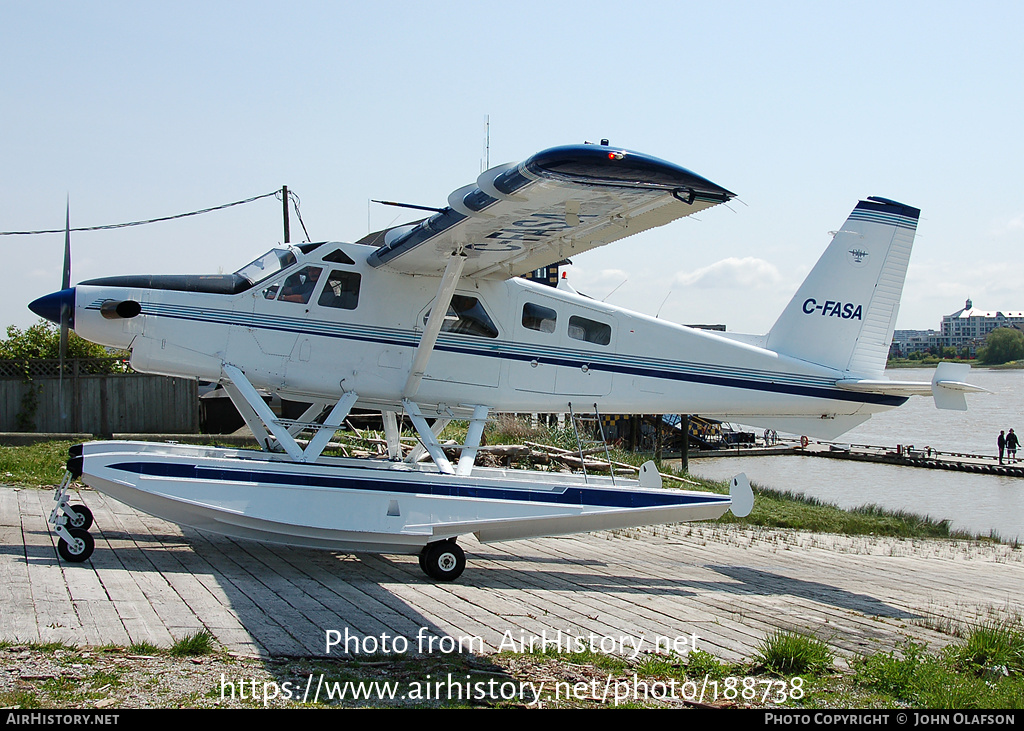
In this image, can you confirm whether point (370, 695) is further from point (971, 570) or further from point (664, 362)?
point (971, 570)

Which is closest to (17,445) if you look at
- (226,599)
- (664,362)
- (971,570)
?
(226,599)

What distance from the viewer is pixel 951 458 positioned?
36094 millimetres

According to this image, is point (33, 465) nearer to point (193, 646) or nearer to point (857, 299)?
point (193, 646)

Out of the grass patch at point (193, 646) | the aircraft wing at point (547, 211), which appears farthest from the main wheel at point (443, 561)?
the aircraft wing at point (547, 211)

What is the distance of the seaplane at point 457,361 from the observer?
7.20 meters

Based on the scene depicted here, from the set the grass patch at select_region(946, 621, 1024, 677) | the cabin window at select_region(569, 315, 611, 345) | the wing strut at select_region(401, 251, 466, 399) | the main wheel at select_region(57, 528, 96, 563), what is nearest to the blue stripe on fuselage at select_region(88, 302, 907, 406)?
the cabin window at select_region(569, 315, 611, 345)

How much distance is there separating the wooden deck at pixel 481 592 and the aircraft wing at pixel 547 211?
120 inches

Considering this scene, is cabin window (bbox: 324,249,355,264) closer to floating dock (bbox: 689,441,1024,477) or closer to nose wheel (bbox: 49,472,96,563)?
nose wheel (bbox: 49,472,96,563)

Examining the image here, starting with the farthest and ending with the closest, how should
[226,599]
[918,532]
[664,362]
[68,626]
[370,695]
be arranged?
[918,532] → [664,362] → [226,599] → [68,626] → [370,695]

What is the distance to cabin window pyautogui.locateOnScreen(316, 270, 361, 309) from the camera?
850 cm

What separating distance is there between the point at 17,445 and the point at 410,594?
38.7 feet

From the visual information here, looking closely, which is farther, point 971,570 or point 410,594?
point 971,570

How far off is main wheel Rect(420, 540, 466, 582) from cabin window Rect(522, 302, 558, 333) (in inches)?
105

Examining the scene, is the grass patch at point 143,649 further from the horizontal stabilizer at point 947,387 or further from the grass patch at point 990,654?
the horizontal stabilizer at point 947,387
